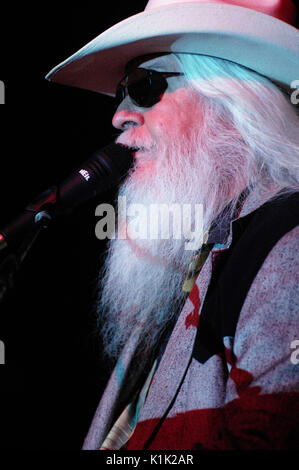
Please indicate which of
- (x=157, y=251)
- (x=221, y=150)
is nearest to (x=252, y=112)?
(x=221, y=150)

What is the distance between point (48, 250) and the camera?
2.00 m

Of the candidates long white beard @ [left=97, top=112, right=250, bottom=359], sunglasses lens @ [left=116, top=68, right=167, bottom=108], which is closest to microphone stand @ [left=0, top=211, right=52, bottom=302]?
long white beard @ [left=97, top=112, right=250, bottom=359]

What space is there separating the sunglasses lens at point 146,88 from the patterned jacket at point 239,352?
521mm

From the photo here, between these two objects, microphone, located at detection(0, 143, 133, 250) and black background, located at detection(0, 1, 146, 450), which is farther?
black background, located at detection(0, 1, 146, 450)

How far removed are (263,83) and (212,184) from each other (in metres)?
0.40

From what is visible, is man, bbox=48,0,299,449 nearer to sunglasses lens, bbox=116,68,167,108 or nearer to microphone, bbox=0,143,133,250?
sunglasses lens, bbox=116,68,167,108

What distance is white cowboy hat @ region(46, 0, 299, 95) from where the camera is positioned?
1263 mm

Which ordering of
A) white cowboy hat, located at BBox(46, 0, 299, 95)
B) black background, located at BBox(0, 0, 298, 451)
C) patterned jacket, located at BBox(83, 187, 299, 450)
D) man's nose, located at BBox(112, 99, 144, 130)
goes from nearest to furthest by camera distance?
patterned jacket, located at BBox(83, 187, 299, 450)
white cowboy hat, located at BBox(46, 0, 299, 95)
man's nose, located at BBox(112, 99, 144, 130)
black background, located at BBox(0, 0, 298, 451)

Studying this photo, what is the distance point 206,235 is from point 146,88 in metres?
0.58

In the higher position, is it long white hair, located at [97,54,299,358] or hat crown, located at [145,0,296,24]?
hat crown, located at [145,0,296,24]

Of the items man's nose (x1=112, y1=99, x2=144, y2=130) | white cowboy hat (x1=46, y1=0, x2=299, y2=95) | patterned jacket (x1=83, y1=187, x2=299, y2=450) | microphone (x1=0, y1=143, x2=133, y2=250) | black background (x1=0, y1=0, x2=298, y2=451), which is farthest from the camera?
black background (x1=0, y1=0, x2=298, y2=451)

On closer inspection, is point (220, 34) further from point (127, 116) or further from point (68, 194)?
point (68, 194)
